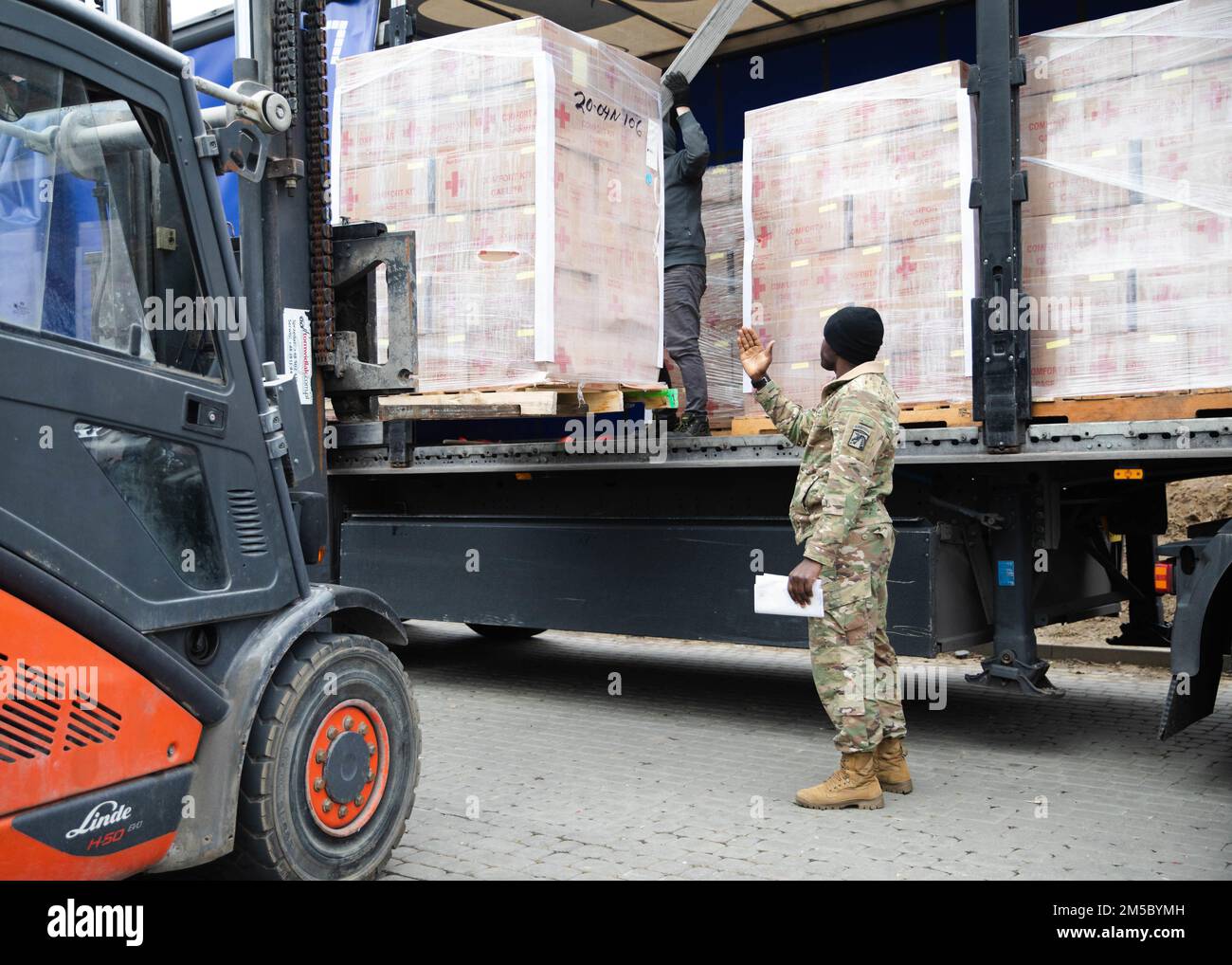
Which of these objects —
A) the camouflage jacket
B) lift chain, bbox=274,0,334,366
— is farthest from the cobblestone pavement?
lift chain, bbox=274,0,334,366

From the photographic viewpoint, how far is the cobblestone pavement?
159 inches

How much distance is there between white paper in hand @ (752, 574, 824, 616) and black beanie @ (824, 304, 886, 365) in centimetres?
151

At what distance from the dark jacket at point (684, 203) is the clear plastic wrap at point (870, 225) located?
34 centimetres

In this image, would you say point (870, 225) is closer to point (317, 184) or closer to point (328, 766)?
point (317, 184)

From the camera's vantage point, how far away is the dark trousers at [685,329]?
622cm

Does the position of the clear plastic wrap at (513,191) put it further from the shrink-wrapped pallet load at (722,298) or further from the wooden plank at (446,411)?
the shrink-wrapped pallet load at (722,298)

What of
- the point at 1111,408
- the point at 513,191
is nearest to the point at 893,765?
the point at 1111,408

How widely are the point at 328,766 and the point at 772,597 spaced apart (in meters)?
2.96

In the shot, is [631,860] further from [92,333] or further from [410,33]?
[410,33]

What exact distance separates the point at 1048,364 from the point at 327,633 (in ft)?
10.4

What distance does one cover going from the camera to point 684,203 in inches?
248

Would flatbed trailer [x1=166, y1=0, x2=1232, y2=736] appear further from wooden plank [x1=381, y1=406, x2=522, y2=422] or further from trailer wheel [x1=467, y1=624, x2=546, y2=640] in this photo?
trailer wheel [x1=467, y1=624, x2=546, y2=640]

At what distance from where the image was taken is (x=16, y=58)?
2752mm

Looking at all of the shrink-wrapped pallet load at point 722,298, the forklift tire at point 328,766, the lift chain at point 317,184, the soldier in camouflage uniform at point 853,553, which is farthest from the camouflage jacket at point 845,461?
the lift chain at point 317,184
